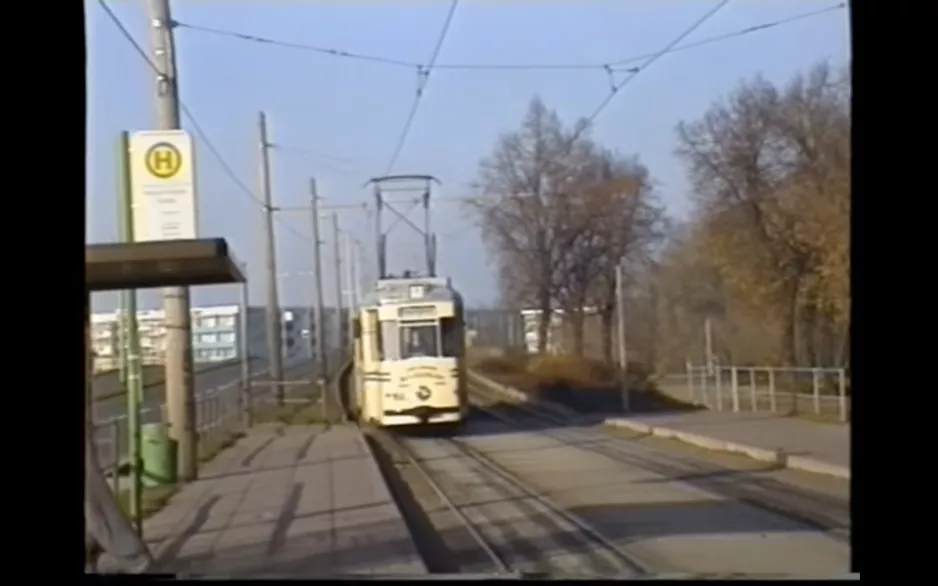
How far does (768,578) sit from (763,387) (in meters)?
1.00

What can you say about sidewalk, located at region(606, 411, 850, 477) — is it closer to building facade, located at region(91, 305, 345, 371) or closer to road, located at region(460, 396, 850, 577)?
road, located at region(460, 396, 850, 577)

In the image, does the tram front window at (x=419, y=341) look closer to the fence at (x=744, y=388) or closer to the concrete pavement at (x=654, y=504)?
the concrete pavement at (x=654, y=504)

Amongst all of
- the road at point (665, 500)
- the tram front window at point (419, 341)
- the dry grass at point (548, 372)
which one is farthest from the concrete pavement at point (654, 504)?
the tram front window at point (419, 341)

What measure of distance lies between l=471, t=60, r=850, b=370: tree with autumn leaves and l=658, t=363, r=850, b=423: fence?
0.16 ft

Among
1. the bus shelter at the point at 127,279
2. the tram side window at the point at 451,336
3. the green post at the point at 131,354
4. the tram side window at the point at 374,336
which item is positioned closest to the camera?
the bus shelter at the point at 127,279

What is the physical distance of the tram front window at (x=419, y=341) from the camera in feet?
19.3

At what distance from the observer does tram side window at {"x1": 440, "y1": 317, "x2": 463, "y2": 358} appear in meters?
5.71

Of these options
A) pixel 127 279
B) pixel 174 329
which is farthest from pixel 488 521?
pixel 127 279

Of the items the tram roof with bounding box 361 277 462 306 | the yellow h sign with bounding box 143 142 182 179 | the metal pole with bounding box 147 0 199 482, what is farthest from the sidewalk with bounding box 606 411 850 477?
the yellow h sign with bounding box 143 142 182 179

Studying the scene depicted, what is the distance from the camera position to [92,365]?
515cm

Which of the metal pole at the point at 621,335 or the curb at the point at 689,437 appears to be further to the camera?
the curb at the point at 689,437

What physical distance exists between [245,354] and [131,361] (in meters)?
0.48

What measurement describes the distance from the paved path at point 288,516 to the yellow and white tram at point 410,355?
225 millimetres
